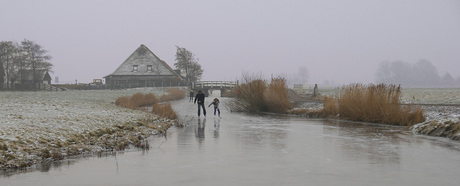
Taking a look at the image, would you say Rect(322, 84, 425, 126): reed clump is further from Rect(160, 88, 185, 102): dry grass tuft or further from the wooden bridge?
the wooden bridge

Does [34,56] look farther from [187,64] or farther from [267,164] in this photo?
[267,164]

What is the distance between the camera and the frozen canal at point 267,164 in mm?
9805

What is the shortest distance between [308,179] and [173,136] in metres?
9.24

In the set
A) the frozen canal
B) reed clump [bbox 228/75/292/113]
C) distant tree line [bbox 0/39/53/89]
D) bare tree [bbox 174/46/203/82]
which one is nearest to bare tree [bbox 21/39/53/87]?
distant tree line [bbox 0/39/53/89]

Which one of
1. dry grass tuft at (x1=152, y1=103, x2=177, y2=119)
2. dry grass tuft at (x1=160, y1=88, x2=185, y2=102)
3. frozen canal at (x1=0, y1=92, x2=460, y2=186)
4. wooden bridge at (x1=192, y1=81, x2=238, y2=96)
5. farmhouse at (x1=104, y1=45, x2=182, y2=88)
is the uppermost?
farmhouse at (x1=104, y1=45, x2=182, y2=88)

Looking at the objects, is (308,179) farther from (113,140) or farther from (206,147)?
(113,140)

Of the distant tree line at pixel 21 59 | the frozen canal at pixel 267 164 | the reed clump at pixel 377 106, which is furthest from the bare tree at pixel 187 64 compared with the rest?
the frozen canal at pixel 267 164

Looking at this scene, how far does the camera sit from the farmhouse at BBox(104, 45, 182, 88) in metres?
98.5

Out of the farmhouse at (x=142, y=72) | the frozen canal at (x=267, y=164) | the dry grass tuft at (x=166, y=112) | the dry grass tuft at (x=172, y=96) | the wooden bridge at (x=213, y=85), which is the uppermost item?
the farmhouse at (x=142, y=72)

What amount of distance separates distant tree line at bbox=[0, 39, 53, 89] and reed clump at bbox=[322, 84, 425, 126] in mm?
72941

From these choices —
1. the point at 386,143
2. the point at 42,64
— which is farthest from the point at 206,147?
the point at 42,64

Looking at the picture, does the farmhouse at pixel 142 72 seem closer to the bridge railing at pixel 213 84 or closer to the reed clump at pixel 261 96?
the bridge railing at pixel 213 84

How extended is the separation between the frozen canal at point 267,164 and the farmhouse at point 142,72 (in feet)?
267

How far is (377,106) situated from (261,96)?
40.4 ft
